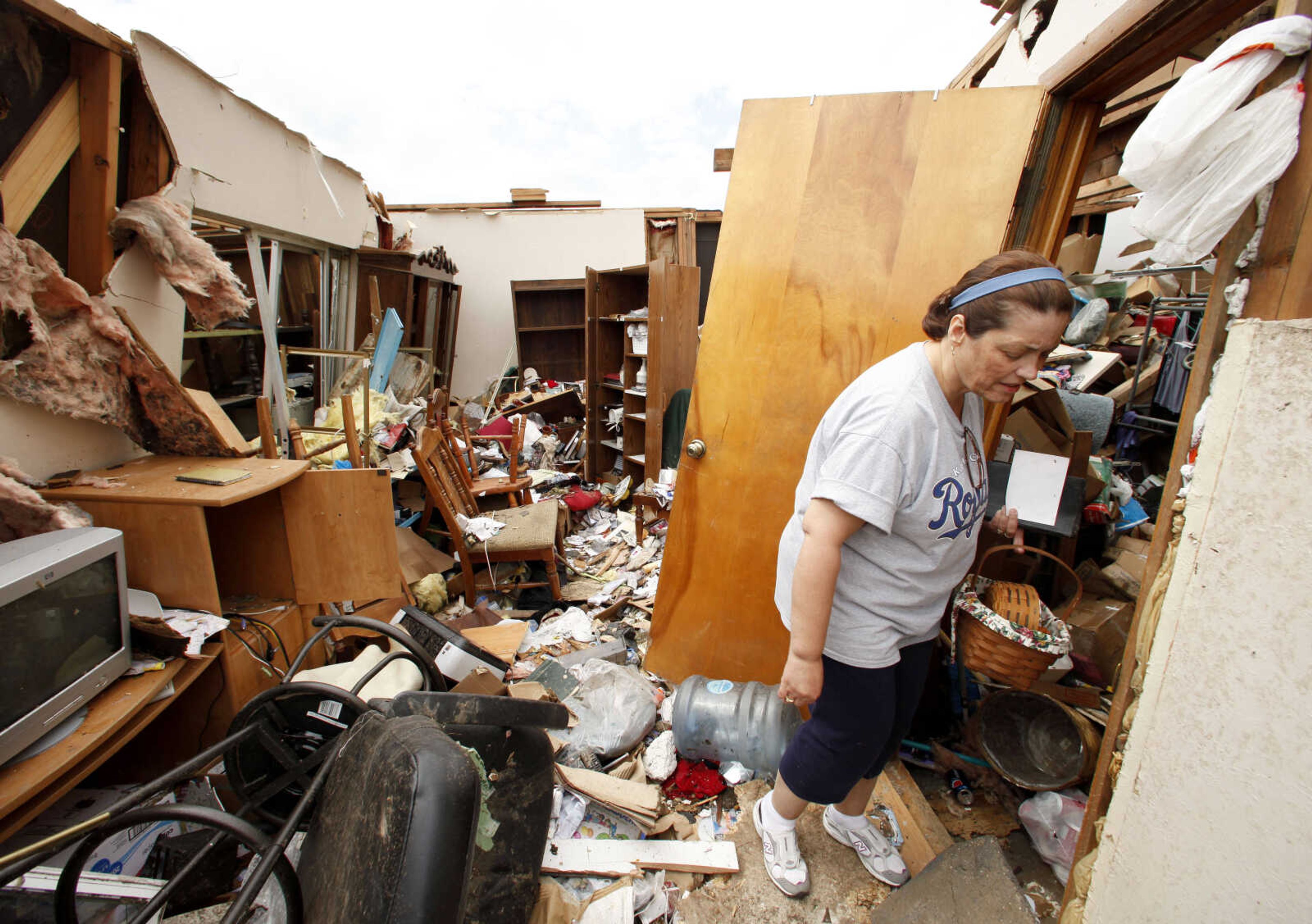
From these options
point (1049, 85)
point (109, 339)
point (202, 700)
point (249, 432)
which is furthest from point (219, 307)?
point (1049, 85)

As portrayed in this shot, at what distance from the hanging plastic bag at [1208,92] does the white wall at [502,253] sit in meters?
7.99

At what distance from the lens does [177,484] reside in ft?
6.68

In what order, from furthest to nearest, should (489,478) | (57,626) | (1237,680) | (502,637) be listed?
(489,478)
(502,637)
(57,626)
(1237,680)

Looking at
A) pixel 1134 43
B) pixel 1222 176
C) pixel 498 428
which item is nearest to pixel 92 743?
pixel 1222 176

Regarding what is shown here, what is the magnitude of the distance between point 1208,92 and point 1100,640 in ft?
7.20

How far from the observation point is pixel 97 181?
2137 mm

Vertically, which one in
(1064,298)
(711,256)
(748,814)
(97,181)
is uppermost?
(711,256)

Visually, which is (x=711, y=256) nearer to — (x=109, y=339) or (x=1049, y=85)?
(x=1049, y=85)

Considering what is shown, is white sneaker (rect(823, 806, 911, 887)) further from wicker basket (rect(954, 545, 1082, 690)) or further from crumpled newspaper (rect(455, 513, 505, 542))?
crumpled newspaper (rect(455, 513, 505, 542))

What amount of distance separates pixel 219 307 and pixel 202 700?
1.65 metres

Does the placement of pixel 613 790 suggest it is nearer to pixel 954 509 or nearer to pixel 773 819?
pixel 773 819

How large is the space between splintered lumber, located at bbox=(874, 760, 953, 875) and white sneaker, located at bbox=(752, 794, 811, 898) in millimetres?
347

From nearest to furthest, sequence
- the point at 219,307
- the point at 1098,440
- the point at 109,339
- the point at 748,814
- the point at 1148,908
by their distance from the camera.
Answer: the point at 1148,908 < the point at 748,814 < the point at 109,339 < the point at 219,307 < the point at 1098,440

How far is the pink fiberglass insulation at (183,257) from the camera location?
2.20 metres
